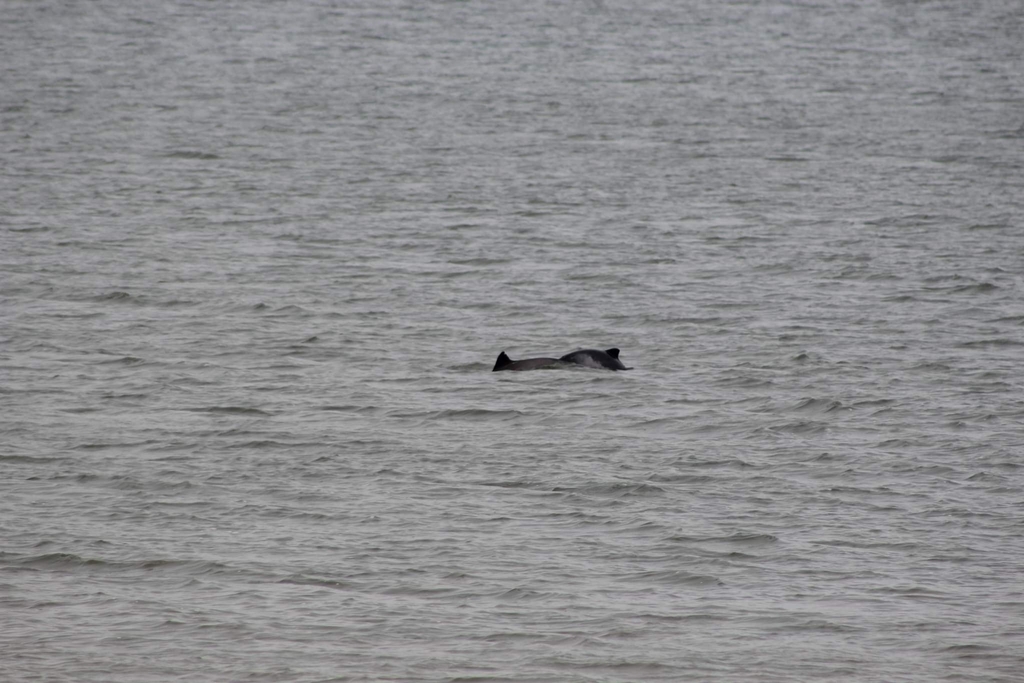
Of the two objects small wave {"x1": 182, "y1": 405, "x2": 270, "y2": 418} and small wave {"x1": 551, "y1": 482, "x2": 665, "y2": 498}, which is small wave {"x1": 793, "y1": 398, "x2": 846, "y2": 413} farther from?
small wave {"x1": 182, "y1": 405, "x2": 270, "y2": 418}

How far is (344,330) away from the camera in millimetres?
25594

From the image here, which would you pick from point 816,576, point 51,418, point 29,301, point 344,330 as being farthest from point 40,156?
point 816,576

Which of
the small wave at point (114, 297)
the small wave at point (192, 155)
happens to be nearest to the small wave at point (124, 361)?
the small wave at point (114, 297)

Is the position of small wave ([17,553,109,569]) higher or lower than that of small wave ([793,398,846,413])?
higher

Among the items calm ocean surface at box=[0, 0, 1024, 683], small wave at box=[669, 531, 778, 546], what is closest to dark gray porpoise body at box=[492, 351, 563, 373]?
calm ocean surface at box=[0, 0, 1024, 683]

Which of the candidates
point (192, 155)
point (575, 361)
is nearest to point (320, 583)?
point (575, 361)

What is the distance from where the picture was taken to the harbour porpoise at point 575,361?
75.2 ft

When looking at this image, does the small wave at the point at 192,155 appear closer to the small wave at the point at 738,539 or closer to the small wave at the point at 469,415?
the small wave at the point at 469,415

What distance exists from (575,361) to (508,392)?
156cm

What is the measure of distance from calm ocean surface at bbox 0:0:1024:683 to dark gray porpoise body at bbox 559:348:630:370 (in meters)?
0.23

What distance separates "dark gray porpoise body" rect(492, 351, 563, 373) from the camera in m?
22.9

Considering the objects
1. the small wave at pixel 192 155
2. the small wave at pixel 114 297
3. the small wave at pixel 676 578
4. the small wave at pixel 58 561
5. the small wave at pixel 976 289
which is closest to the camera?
the small wave at pixel 676 578

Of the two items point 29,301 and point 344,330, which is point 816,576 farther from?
point 29,301

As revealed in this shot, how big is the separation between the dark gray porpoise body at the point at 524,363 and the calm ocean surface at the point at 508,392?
167 millimetres
